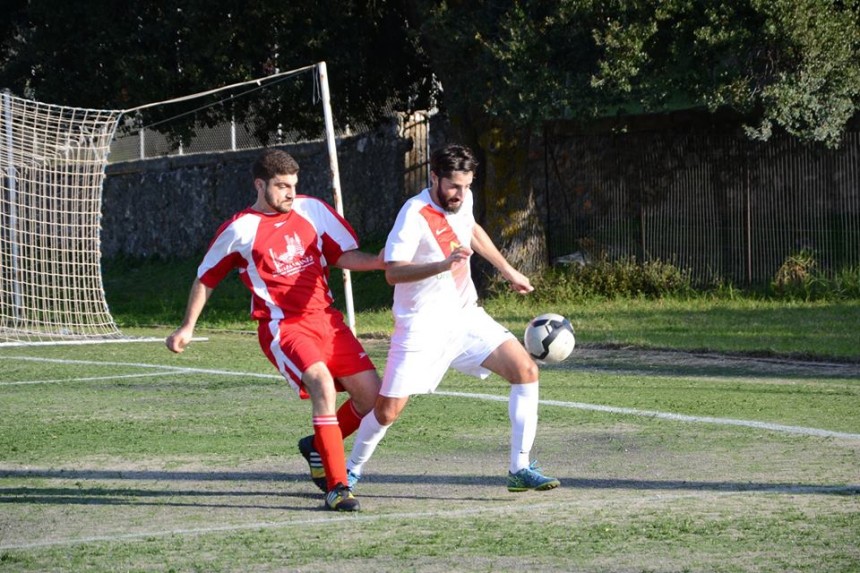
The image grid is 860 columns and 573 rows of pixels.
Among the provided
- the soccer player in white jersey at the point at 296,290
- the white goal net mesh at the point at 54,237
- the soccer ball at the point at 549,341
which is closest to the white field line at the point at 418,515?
the soccer player in white jersey at the point at 296,290

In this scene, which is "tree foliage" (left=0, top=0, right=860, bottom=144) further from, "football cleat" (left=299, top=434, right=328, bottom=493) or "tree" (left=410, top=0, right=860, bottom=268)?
"football cleat" (left=299, top=434, right=328, bottom=493)

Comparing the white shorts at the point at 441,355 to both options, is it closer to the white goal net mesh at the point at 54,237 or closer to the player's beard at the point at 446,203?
the player's beard at the point at 446,203

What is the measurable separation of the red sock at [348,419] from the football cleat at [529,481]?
89 centimetres

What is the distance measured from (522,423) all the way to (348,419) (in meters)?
0.95

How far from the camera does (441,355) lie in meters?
7.27

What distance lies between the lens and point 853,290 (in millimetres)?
19938

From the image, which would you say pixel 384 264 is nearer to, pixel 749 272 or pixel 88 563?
pixel 88 563

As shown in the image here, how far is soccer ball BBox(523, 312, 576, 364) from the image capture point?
7.81 meters

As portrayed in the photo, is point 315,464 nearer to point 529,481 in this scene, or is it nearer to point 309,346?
point 309,346

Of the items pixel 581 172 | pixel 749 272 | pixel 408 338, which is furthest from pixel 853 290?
pixel 408 338

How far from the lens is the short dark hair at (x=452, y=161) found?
7039 mm

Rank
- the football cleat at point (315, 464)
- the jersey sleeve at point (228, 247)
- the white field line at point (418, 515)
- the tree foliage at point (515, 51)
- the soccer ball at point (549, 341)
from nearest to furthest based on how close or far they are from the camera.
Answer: the white field line at point (418, 515)
the jersey sleeve at point (228, 247)
the football cleat at point (315, 464)
the soccer ball at point (549, 341)
the tree foliage at point (515, 51)

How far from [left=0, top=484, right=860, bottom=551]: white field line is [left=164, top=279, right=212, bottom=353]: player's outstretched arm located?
1079mm

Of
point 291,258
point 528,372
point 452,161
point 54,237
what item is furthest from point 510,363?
point 54,237
